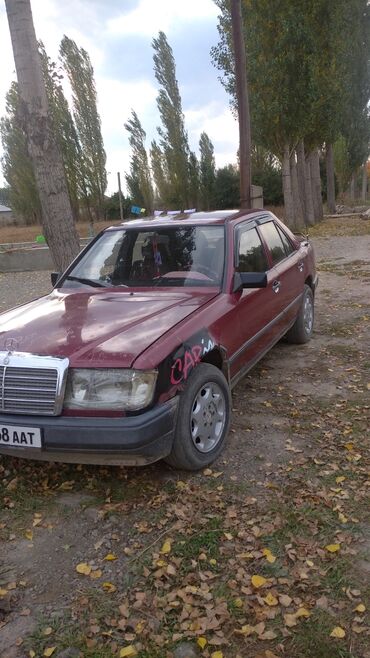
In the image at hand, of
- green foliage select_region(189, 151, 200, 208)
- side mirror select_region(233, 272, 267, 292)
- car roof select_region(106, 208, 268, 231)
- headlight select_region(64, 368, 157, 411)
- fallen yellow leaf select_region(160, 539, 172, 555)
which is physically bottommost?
fallen yellow leaf select_region(160, 539, 172, 555)

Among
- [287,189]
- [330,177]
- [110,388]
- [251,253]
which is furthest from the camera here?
[330,177]

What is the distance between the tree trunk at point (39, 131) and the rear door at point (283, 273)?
260 centimetres

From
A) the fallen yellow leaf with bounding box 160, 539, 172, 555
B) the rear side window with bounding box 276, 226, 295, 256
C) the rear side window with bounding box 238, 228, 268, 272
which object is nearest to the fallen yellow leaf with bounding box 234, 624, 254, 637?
the fallen yellow leaf with bounding box 160, 539, 172, 555

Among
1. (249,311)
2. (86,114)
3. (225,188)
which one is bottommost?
(249,311)

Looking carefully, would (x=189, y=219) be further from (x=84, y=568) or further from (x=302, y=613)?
(x=302, y=613)

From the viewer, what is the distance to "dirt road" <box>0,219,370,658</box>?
216 cm

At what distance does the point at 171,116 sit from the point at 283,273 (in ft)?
124

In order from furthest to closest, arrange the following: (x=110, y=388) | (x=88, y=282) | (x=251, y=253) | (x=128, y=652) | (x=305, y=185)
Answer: (x=305, y=185) → (x=251, y=253) → (x=88, y=282) → (x=110, y=388) → (x=128, y=652)

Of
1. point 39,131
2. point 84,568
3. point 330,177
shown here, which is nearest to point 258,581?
point 84,568

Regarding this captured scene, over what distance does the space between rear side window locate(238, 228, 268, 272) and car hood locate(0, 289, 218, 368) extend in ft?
1.99

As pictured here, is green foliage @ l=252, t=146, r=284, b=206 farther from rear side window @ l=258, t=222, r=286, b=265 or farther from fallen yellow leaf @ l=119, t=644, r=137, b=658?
fallen yellow leaf @ l=119, t=644, r=137, b=658

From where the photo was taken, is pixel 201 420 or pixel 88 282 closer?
pixel 201 420

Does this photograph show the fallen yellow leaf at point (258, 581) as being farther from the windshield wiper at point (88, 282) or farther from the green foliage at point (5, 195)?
the green foliage at point (5, 195)

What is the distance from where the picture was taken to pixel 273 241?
519 cm
